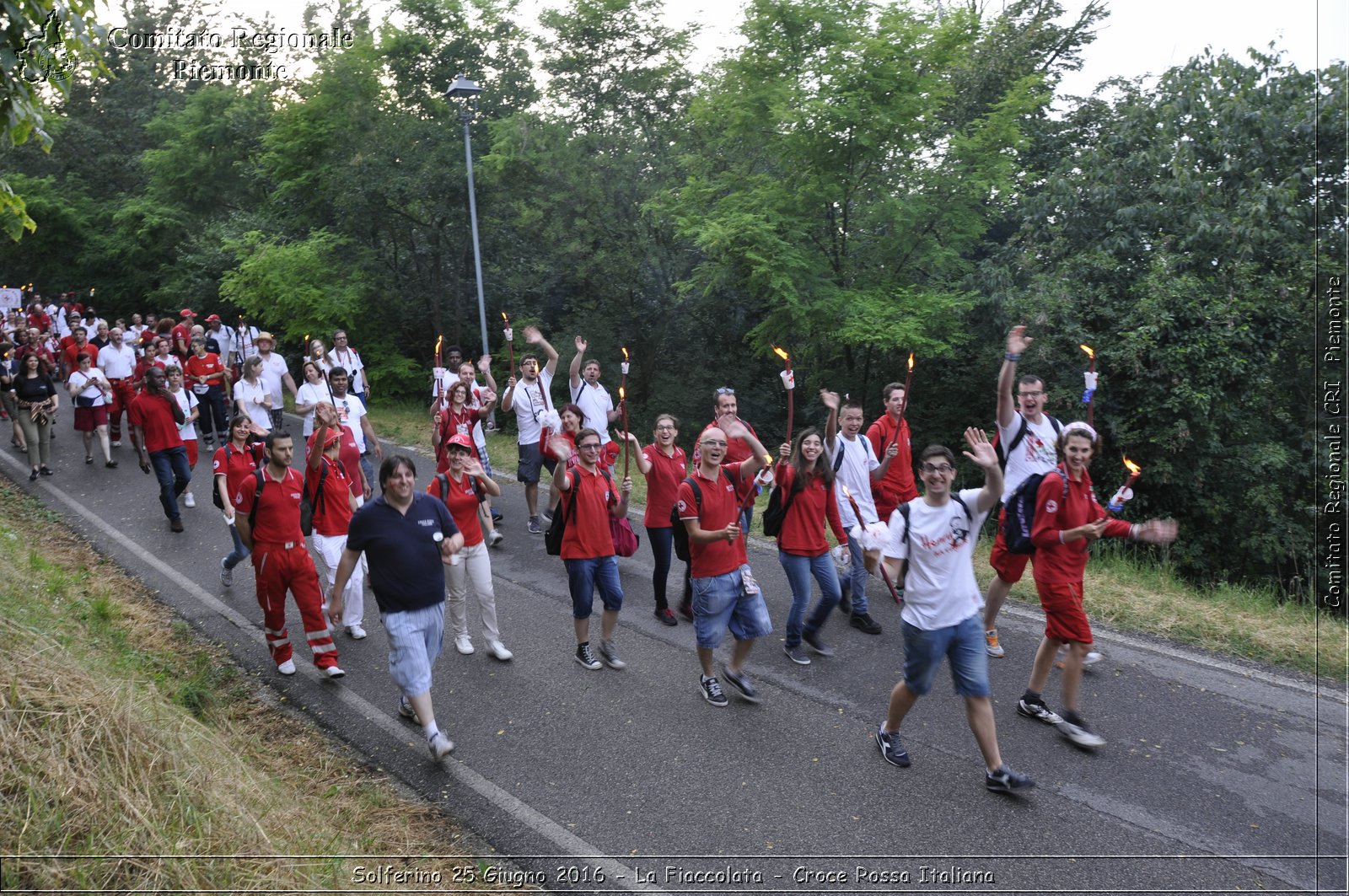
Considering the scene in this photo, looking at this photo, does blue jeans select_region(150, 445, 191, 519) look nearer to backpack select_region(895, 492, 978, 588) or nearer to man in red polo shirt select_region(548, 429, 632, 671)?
man in red polo shirt select_region(548, 429, 632, 671)

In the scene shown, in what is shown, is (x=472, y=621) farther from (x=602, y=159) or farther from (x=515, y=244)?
(x=515, y=244)

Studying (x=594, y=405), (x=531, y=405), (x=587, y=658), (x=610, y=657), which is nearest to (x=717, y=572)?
(x=610, y=657)

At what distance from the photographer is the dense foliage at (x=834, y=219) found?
1427cm

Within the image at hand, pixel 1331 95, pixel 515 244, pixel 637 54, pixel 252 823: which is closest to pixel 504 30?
pixel 637 54

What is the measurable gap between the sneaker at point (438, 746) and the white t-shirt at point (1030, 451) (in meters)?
4.44

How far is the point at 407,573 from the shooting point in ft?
19.2

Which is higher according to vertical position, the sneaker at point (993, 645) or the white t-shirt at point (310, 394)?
the white t-shirt at point (310, 394)

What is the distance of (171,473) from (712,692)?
765cm

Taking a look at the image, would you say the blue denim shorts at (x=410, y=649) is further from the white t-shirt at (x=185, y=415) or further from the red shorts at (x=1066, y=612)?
the white t-shirt at (x=185, y=415)

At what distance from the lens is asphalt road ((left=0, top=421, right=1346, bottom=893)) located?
476cm

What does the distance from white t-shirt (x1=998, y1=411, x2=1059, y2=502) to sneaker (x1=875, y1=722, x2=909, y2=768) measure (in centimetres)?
239

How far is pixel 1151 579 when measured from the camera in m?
9.44

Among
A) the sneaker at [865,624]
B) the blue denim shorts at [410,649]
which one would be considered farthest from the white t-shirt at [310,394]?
the sneaker at [865,624]

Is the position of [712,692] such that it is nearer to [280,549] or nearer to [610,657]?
[610,657]
